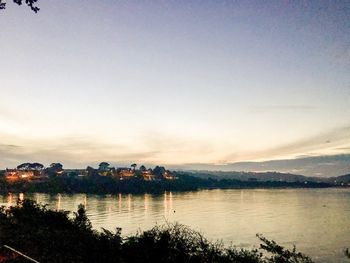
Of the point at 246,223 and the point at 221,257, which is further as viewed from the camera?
the point at 246,223

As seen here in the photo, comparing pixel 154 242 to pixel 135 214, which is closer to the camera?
pixel 154 242

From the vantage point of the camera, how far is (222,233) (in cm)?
7381

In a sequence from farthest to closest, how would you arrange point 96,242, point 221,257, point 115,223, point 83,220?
point 115,223, point 83,220, point 221,257, point 96,242

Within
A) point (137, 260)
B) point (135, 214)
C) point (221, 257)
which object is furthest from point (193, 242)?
point (135, 214)

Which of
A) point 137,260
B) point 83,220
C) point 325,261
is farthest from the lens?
point 325,261

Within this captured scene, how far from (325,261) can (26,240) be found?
42322mm

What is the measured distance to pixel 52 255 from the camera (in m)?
15.9

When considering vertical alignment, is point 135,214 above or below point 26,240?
below

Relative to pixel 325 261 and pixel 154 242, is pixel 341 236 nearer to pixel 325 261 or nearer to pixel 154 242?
pixel 325 261

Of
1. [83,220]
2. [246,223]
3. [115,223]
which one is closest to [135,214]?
[115,223]

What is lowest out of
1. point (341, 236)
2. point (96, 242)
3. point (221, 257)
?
point (341, 236)

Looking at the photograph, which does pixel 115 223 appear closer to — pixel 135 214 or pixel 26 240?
pixel 135 214

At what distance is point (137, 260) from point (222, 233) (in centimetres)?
5868

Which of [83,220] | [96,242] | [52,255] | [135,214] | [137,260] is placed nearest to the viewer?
[52,255]
